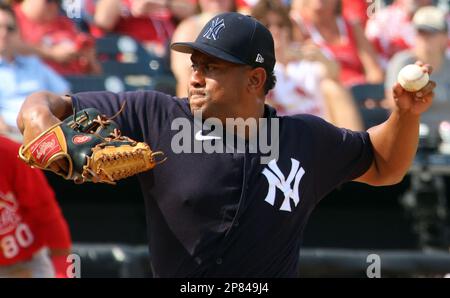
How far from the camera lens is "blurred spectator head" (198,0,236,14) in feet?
20.7

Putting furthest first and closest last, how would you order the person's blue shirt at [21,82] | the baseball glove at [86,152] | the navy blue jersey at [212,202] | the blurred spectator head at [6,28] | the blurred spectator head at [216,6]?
1. the blurred spectator head at [216,6]
2. the blurred spectator head at [6,28]
3. the person's blue shirt at [21,82]
4. the navy blue jersey at [212,202]
5. the baseball glove at [86,152]

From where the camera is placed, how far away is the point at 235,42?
306 cm

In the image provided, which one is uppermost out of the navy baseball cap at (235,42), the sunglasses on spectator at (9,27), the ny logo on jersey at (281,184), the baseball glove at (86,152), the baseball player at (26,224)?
the sunglasses on spectator at (9,27)

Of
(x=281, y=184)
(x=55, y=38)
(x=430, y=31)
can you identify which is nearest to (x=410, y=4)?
(x=430, y=31)

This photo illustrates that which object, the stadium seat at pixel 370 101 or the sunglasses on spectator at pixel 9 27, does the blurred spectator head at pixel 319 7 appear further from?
the sunglasses on spectator at pixel 9 27

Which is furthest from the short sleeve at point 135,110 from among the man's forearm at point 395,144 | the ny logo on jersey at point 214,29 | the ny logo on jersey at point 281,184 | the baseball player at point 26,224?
the baseball player at point 26,224

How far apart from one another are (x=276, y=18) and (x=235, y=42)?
10.1 feet

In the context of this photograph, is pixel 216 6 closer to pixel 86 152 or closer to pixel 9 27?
pixel 9 27

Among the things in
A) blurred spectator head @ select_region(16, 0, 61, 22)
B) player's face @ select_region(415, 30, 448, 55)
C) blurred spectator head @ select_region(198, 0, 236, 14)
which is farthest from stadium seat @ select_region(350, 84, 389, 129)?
blurred spectator head @ select_region(16, 0, 61, 22)

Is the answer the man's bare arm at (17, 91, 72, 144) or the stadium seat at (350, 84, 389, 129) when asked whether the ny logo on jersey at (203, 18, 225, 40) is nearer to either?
the man's bare arm at (17, 91, 72, 144)

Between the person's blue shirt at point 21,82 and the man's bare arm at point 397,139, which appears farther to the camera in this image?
the person's blue shirt at point 21,82

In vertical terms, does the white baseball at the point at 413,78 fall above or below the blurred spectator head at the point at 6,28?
below

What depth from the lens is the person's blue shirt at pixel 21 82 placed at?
5945mm

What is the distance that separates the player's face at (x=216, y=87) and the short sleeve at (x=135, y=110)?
0.38 feet
